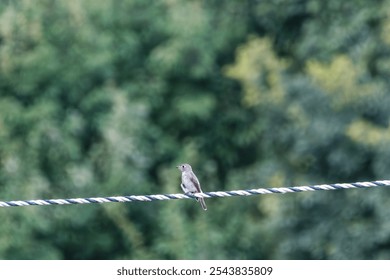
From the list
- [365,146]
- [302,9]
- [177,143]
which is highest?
[302,9]

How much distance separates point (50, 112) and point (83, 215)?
1.90 meters

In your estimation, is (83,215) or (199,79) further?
(199,79)

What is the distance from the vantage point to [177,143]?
26.8 meters

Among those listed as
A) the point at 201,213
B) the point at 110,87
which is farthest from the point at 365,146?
the point at 110,87

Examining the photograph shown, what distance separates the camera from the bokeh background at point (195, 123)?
2159 centimetres

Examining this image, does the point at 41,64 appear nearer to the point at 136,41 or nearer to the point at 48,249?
the point at 136,41

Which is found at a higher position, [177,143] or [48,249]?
[177,143]

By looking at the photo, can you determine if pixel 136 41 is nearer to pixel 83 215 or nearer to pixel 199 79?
pixel 199 79

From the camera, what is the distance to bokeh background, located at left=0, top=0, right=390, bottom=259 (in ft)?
70.8

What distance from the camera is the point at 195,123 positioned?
27.4 metres

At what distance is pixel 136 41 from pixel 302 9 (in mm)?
2887

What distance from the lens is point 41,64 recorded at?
26.6 metres

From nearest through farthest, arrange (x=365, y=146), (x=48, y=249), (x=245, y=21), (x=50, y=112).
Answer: (x=365, y=146)
(x=48, y=249)
(x=50, y=112)
(x=245, y=21)

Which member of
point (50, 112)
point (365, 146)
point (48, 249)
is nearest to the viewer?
point (365, 146)
